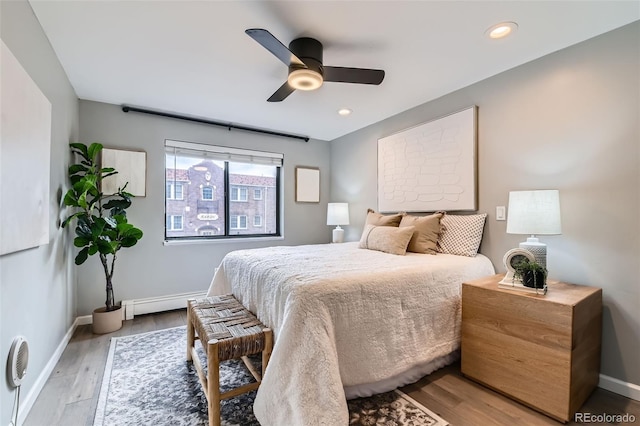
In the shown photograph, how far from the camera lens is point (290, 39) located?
198 centimetres

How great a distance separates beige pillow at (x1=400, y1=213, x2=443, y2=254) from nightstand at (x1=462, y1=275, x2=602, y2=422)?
64cm

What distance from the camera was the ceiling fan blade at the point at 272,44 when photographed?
1.51 m

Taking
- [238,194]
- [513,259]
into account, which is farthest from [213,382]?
[238,194]

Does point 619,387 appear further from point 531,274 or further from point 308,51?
point 308,51

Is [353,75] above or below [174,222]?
above

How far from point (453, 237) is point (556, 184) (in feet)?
2.79

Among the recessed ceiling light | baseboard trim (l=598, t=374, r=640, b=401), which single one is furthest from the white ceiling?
baseboard trim (l=598, t=374, r=640, b=401)

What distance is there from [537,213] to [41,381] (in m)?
3.44

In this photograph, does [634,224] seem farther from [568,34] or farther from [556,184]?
[568,34]

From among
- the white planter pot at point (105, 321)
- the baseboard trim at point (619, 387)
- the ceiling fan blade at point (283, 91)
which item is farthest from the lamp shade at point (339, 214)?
the baseboard trim at point (619, 387)

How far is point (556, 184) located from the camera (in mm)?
2139

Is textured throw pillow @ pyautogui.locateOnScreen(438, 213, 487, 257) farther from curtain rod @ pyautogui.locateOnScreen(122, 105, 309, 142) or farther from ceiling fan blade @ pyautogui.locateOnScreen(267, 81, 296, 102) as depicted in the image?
curtain rod @ pyautogui.locateOnScreen(122, 105, 309, 142)

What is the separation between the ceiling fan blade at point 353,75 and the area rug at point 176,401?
2.13 meters

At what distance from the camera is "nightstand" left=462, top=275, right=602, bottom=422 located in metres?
1.57
